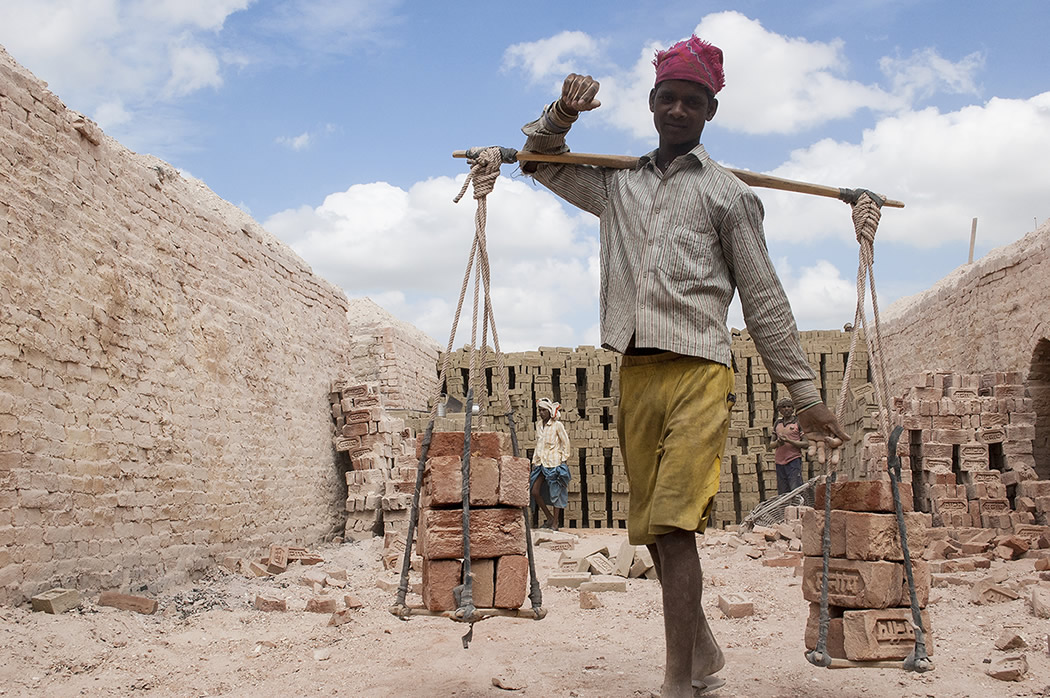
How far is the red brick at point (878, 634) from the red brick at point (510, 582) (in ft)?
4.41

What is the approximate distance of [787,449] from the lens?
41.1 ft

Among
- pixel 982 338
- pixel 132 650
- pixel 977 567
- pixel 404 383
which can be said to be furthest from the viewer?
pixel 404 383

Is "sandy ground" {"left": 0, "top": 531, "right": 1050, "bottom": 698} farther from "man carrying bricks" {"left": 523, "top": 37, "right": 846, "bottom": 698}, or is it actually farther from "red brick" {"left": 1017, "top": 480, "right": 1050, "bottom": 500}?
"red brick" {"left": 1017, "top": 480, "right": 1050, "bottom": 500}

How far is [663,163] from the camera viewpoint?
11.7ft

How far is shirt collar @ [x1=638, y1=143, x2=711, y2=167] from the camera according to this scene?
136 inches

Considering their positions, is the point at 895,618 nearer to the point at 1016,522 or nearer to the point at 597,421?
the point at 1016,522

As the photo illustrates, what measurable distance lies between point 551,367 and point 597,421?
1.52 metres

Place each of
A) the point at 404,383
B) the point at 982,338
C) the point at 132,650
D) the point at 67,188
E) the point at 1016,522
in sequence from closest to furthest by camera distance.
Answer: the point at 132,650 < the point at 67,188 < the point at 1016,522 < the point at 982,338 < the point at 404,383

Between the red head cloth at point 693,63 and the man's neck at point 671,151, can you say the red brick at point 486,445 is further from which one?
the red head cloth at point 693,63

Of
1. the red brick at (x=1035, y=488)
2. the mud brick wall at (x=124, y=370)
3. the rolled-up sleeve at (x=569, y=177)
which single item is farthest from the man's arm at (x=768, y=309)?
the red brick at (x=1035, y=488)

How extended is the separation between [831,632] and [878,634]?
190 mm

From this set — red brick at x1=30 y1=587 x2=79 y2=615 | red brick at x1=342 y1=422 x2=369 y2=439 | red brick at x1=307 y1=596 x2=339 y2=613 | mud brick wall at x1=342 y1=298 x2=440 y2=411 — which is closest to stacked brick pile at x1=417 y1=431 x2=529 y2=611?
red brick at x1=307 y1=596 x2=339 y2=613

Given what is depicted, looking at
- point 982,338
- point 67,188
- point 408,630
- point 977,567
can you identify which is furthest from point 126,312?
point 982,338

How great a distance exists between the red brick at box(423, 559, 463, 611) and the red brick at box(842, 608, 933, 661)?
161cm
